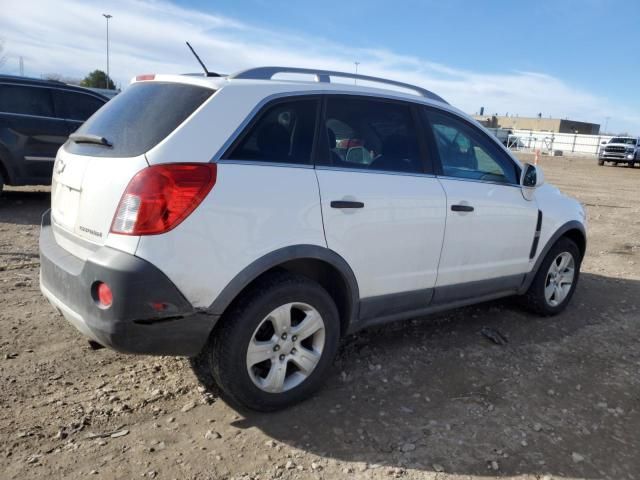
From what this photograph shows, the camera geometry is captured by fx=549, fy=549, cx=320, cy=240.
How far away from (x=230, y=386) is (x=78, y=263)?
40.4 inches

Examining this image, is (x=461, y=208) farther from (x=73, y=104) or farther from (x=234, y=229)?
(x=73, y=104)

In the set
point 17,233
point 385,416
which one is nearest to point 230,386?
point 385,416

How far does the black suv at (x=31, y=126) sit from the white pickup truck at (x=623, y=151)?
32.8 m

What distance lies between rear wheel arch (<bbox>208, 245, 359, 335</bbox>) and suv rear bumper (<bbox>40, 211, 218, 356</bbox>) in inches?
6.2

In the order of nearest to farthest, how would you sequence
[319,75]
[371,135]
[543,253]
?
[319,75] < [371,135] < [543,253]

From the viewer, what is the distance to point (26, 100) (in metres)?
8.06

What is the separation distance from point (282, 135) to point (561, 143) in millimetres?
52669

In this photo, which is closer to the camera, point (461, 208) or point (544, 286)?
point (461, 208)

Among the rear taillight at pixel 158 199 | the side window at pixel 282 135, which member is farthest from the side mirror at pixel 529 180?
the rear taillight at pixel 158 199

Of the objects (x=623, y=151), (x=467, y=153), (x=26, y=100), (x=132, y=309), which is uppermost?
(x=623, y=151)

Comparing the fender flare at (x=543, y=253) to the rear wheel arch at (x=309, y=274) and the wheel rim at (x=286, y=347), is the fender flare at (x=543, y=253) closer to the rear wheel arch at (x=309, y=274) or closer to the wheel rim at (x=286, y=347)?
the rear wheel arch at (x=309, y=274)

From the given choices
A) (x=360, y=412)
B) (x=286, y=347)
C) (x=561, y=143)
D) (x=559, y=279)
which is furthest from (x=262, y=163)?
(x=561, y=143)

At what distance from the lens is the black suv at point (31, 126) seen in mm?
7812

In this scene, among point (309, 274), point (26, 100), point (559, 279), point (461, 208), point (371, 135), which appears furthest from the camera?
point (26, 100)
